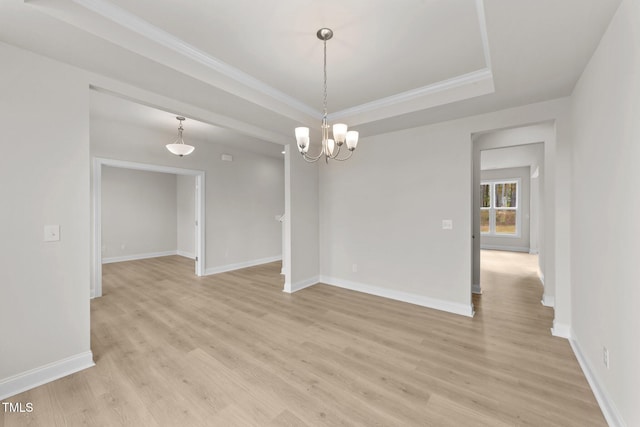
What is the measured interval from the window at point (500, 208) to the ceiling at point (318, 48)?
6.83m

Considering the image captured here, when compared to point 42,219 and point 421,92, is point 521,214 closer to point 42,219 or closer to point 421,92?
point 421,92

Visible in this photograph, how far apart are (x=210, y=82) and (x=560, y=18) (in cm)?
273

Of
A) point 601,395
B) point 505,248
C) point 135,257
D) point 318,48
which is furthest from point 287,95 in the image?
point 505,248

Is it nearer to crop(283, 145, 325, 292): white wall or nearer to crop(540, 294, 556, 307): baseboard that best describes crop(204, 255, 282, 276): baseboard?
crop(283, 145, 325, 292): white wall

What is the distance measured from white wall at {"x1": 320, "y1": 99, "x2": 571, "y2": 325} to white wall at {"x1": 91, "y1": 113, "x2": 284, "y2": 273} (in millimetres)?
2424

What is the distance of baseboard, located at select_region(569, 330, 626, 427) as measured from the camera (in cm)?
157

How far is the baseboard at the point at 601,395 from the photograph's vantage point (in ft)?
5.14

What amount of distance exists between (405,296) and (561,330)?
1.73 m

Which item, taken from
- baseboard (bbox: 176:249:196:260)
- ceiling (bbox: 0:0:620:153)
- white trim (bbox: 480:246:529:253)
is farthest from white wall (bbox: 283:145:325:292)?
white trim (bbox: 480:246:529:253)

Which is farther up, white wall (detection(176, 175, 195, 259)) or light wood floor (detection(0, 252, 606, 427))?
white wall (detection(176, 175, 195, 259))

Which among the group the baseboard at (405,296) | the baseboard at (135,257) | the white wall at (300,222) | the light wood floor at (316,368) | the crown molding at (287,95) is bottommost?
the light wood floor at (316,368)

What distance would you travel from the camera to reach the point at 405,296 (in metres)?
3.92

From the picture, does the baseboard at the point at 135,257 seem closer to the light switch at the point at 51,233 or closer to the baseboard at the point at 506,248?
the light switch at the point at 51,233

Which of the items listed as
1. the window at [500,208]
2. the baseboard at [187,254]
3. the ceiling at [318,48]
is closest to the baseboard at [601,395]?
the ceiling at [318,48]
